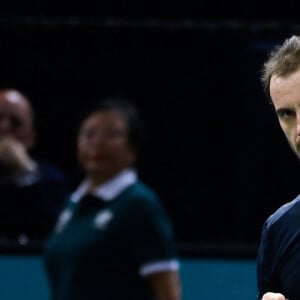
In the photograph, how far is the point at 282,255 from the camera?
2.43 m

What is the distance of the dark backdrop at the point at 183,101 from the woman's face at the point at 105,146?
54cm

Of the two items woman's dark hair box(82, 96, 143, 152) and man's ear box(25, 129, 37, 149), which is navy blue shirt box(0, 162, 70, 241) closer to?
man's ear box(25, 129, 37, 149)

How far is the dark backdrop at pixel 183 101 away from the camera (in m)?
4.91

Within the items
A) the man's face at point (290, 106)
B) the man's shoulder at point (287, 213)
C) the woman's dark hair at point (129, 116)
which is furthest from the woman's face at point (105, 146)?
the man's face at point (290, 106)

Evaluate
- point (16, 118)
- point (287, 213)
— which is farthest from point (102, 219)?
point (287, 213)

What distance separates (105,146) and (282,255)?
198 centimetres

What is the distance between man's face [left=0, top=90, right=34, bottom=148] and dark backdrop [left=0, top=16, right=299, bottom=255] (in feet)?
0.34

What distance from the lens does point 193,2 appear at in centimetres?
561

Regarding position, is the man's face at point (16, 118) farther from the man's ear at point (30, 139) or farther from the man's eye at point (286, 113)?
the man's eye at point (286, 113)

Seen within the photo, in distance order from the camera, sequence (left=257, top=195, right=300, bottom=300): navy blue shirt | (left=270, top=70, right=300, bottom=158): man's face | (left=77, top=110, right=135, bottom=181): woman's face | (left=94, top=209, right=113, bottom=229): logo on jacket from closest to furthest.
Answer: (left=270, top=70, right=300, bottom=158): man's face → (left=257, top=195, right=300, bottom=300): navy blue shirt → (left=94, top=209, right=113, bottom=229): logo on jacket → (left=77, top=110, right=135, bottom=181): woman's face

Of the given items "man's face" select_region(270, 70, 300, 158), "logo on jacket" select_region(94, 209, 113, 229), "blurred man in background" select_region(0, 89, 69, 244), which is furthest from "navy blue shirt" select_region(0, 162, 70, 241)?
"man's face" select_region(270, 70, 300, 158)

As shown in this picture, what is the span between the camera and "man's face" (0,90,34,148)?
4.83 metres

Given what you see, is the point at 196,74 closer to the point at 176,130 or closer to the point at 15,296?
the point at 176,130

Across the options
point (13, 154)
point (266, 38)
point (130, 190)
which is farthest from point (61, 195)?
point (266, 38)
